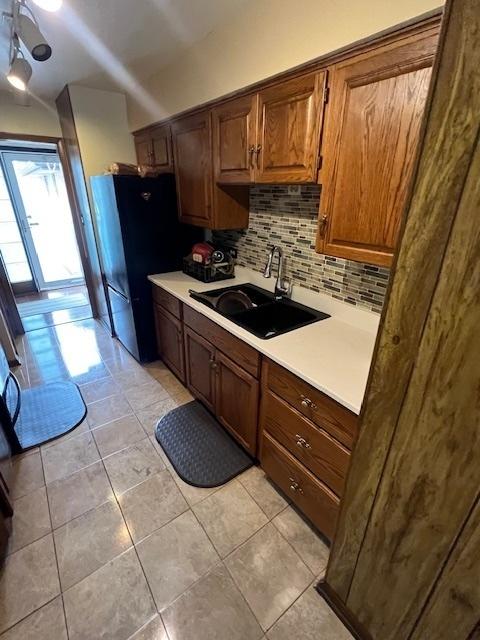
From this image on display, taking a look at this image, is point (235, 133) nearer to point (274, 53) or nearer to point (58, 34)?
point (274, 53)

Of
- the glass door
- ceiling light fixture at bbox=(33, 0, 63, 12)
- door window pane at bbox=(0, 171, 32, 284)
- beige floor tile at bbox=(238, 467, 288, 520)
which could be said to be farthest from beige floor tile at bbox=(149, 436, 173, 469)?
door window pane at bbox=(0, 171, 32, 284)

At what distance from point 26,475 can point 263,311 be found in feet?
5.45

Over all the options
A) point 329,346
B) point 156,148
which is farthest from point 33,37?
point 329,346

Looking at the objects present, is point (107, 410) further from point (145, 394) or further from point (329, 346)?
point (329, 346)

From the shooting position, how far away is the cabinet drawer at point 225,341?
4.92 ft

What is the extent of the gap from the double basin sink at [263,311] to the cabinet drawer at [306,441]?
426 mm

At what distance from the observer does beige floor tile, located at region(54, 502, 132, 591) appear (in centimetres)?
129

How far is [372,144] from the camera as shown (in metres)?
1.08

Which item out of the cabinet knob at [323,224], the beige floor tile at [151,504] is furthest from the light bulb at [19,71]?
the beige floor tile at [151,504]

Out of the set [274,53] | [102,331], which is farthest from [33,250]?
[274,53]

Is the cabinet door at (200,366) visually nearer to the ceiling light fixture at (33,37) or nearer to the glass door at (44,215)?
the ceiling light fixture at (33,37)

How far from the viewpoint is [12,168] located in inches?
165

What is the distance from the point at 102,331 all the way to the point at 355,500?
Result: 124 inches

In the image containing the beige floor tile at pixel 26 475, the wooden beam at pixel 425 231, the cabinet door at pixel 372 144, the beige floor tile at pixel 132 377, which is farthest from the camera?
the beige floor tile at pixel 132 377
